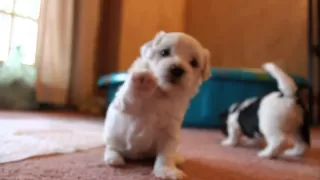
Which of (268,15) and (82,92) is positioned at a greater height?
(268,15)

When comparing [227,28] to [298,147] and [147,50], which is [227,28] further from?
[147,50]

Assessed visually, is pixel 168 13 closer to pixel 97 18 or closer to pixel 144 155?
pixel 97 18

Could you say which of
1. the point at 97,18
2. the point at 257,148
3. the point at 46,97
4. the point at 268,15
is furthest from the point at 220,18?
the point at 257,148

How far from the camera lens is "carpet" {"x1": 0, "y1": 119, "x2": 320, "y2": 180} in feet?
2.59

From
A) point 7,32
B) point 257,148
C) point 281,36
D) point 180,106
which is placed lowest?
point 257,148

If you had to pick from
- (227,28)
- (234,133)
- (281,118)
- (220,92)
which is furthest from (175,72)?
(227,28)

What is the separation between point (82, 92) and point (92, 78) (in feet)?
0.58

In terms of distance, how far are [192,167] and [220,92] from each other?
4.10ft

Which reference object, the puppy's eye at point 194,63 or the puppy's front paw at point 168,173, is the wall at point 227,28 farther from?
the puppy's front paw at point 168,173

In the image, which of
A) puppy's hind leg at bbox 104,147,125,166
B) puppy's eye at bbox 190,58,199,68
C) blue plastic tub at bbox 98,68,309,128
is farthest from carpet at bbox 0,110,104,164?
blue plastic tub at bbox 98,68,309,128

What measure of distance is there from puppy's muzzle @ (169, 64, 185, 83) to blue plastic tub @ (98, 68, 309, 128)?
1258 mm

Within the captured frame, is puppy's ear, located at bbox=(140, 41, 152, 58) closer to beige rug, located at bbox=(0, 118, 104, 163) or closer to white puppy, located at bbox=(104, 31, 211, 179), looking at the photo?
white puppy, located at bbox=(104, 31, 211, 179)

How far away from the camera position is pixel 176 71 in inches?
36.8

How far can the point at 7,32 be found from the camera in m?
2.68
